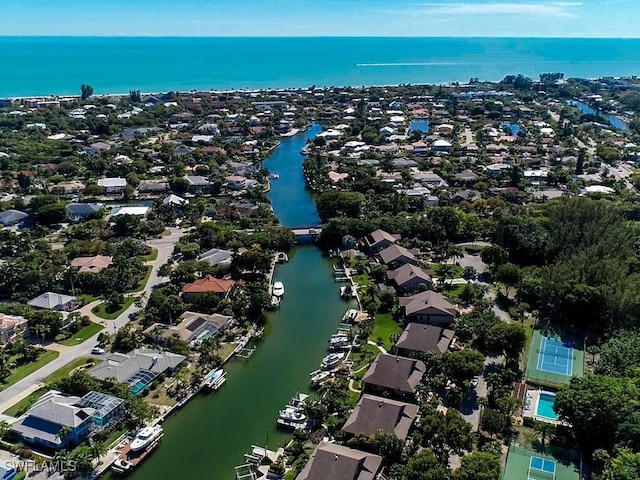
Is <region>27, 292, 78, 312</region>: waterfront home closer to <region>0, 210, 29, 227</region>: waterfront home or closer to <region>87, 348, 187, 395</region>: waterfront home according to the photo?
<region>87, 348, 187, 395</region>: waterfront home

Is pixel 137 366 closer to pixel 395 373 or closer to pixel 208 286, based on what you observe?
pixel 208 286

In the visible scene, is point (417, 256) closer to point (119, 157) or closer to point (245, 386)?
point (245, 386)

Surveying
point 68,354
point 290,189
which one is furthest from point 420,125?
point 68,354

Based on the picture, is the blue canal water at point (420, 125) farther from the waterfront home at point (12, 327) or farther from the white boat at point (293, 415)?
the white boat at point (293, 415)

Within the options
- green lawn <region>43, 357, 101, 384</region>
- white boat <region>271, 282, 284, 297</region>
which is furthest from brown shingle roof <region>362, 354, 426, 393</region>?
green lawn <region>43, 357, 101, 384</region>

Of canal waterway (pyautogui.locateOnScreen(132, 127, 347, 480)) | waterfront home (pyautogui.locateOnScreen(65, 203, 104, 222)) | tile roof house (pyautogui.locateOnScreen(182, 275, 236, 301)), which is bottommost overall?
canal waterway (pyautogui.locateOnScreen(132, 127, 347, 480))

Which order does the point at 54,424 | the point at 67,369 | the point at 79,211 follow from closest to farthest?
the point at 54,424 < the point at 67,369 < the point at 79,211

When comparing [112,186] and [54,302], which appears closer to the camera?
[54,302]

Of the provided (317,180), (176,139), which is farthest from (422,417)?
(176,139)
